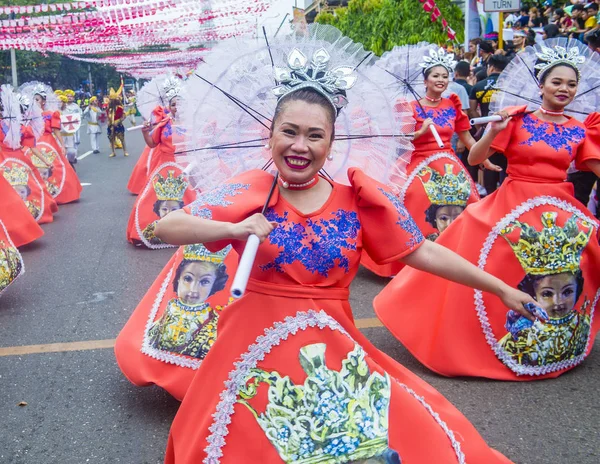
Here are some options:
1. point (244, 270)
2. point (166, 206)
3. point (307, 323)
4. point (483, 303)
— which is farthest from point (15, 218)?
point (244, 270)

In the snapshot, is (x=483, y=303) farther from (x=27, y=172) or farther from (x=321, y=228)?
(x=27, y=172)

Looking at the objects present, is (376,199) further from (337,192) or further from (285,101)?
(285,101)

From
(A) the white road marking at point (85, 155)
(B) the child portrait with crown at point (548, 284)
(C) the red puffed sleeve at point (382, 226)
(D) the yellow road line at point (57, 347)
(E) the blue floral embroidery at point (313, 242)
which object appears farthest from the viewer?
(A) the white road marking at point (85, 155)

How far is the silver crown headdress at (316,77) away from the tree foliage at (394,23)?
13301mm

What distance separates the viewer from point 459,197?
6.32 metres

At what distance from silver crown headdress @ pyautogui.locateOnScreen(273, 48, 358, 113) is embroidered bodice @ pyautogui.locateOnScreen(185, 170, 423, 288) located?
0.89 ft

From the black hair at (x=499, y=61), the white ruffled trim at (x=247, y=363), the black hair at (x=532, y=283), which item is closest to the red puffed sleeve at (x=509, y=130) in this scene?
the black hair at (x=532, y=283)

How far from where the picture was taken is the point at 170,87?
793 centimetres

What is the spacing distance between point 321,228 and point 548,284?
218 centimetres

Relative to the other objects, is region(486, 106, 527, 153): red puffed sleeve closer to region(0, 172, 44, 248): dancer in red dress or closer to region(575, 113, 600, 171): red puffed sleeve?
region(575, 113, 600, 171): red puffed sleeve

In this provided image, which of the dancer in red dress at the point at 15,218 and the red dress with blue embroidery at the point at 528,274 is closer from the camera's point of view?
the red dress with blue embroidery at the point at 528,274

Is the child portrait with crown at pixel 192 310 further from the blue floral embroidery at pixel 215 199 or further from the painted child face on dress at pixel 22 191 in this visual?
the painted child face on dress at pixel 22 191

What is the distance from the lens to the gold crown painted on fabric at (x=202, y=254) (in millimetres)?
4035

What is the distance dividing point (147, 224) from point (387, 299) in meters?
4.06
